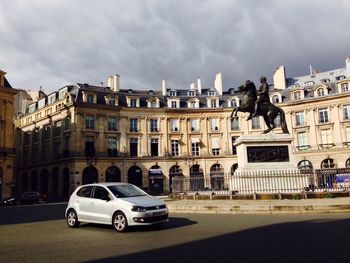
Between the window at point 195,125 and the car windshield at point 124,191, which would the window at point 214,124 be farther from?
the car windshield at point 124,191

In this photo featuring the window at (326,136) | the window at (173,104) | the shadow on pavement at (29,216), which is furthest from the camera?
the window at (173,104)

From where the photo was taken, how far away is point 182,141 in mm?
54344

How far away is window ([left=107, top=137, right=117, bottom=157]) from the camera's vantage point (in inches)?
1997

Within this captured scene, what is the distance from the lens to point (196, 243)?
321 inches

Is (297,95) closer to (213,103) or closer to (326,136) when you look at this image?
(326,136)

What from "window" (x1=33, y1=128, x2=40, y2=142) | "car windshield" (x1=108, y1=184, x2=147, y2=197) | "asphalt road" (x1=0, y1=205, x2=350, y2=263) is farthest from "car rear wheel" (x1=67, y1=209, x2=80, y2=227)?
"window" (x1=33, y1=128, x2=40, y2=142)

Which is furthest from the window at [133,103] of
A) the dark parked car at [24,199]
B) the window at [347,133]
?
the window at [347,133]

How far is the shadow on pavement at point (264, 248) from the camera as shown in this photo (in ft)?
21.4

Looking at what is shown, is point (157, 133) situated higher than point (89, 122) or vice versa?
point (89, 122)

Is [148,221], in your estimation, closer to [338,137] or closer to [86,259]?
[86,259]

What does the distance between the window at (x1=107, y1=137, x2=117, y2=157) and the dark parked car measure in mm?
13045

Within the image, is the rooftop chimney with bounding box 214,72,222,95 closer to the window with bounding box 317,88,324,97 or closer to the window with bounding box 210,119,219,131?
the window with bounding box 210,119,219,131

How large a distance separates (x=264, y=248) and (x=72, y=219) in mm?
7187

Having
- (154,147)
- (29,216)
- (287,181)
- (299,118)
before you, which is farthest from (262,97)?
(299,118)
